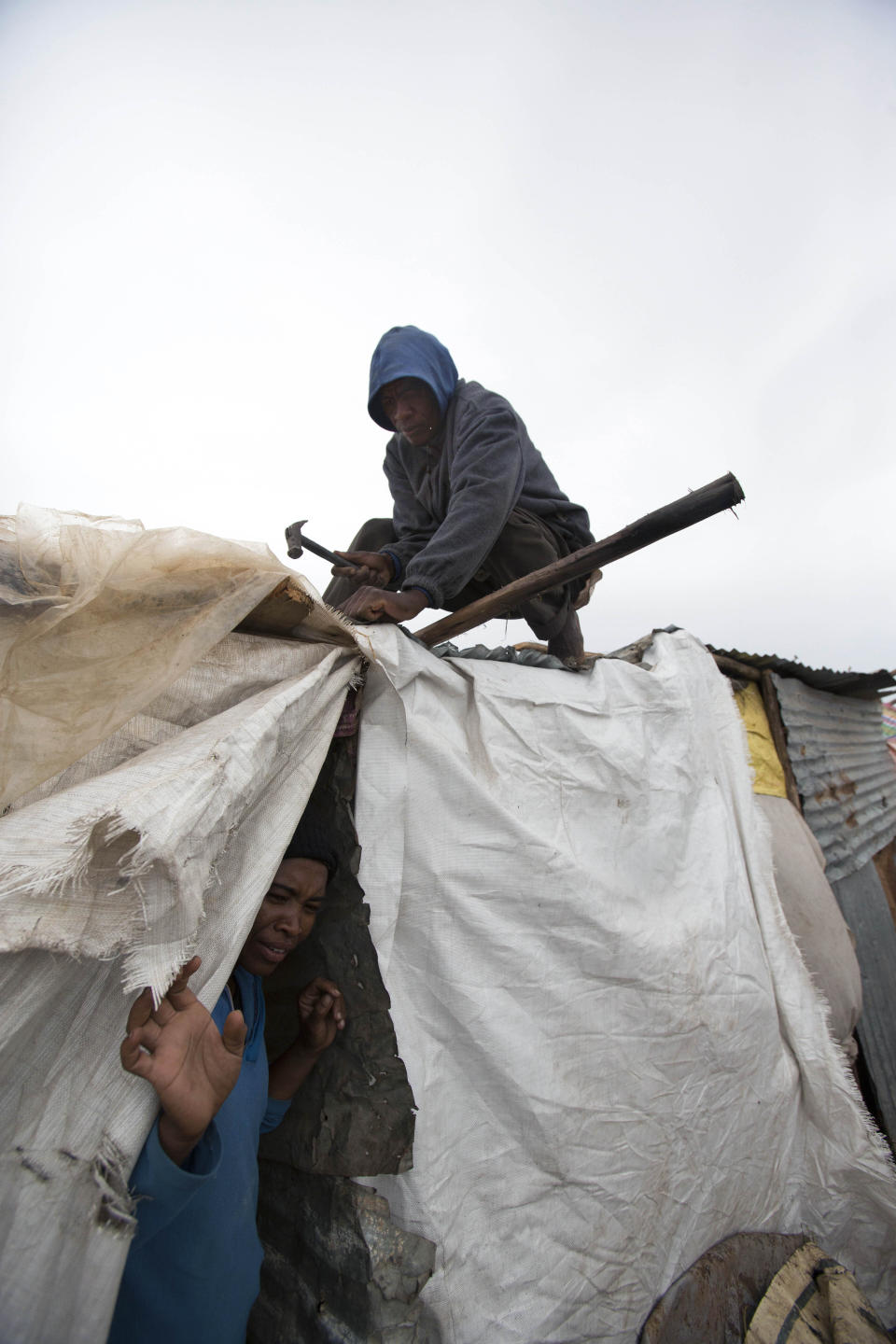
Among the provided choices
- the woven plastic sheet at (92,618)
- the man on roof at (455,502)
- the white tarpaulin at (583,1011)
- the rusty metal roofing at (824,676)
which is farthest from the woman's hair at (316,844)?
the rusty metal roofing at (824,676)

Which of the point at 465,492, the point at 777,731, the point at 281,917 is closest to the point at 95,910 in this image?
the point at 281,917

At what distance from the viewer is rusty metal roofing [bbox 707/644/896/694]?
3.24m

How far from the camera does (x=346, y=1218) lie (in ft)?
4.29

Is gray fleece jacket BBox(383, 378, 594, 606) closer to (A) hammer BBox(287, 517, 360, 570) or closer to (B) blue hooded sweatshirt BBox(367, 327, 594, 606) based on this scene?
(B) blue hooded sweatshirt BBox(367, 327, 594, 606)

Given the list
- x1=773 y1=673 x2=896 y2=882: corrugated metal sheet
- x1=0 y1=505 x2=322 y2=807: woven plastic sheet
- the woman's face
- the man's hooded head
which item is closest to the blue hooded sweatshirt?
the man's hooded head

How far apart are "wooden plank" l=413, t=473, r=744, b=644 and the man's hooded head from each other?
3.06 feet

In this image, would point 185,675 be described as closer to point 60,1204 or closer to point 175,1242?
point 60,1204

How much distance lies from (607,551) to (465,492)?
1.76ft

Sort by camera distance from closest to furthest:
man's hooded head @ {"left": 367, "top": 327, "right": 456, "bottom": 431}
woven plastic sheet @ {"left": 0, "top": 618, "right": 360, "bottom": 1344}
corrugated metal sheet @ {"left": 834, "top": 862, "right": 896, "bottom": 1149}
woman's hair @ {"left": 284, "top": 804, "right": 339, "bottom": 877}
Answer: woven plastic sheet @ {"left": 0, "top": 618, "right": 360, "bottom": 1344}
woman's hair @ {"left": 284, "top": 804, "right": 339, "bottom": 877}
man's hooded head @ {"left": 367, "top": 327, "right": 456, "bottom": 431}
corrugated metal sheet @ {"left": 834, "top": 862, "right": 896, "bottom": 1149}

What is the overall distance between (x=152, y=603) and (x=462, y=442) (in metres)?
1.35

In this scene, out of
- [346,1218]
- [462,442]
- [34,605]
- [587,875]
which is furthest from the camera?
[462,442]

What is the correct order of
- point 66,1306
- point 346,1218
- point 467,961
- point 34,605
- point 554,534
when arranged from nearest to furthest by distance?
point 66,1306
point 34,605
point 346,1218
point 467,961
point 554,534

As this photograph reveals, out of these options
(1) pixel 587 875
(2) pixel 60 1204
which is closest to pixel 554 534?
(1) pixel 587 875

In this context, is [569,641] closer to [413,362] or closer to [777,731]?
[413,362]
